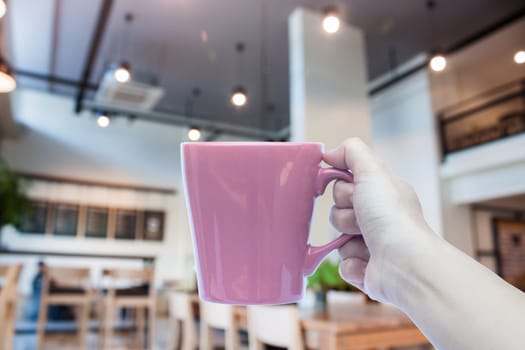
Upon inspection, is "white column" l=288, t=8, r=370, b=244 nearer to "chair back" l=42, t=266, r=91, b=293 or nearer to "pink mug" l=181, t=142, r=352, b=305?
"chair back" l=42, t=266, r=91, b=293

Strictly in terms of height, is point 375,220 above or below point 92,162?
below

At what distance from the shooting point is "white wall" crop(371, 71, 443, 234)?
220 inches

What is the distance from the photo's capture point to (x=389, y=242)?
29cm

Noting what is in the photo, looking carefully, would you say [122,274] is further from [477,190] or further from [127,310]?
[477,190]

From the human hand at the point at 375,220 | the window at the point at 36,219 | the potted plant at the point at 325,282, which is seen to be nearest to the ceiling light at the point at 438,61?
the potted plant at the point at 325,282

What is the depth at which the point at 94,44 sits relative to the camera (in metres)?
5.20

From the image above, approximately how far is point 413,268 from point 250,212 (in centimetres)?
11

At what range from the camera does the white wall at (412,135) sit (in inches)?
220

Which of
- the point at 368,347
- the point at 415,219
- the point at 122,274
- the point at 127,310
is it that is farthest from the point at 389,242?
the point at 127,310

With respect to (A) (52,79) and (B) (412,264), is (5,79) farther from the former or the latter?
(A) (52,79)

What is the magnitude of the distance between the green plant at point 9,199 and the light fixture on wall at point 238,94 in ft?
12.3

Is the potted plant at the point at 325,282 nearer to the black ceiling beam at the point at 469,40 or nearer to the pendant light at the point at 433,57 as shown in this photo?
the pendant light at the point at 433,57

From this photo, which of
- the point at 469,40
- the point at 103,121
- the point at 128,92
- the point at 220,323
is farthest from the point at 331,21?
the point at 128,92

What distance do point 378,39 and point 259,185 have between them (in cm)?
542
